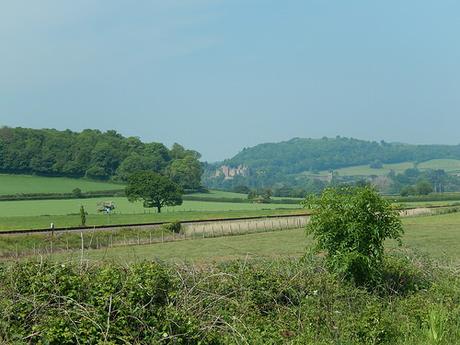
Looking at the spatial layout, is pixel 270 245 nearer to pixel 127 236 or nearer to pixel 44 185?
pixel 127 236

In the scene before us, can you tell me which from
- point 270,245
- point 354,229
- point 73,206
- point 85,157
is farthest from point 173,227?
point 85,157

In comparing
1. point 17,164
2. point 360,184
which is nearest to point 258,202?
point 17,164

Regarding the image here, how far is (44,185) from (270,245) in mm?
82048

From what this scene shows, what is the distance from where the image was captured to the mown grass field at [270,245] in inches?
1331

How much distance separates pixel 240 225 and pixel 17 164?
72208 mm

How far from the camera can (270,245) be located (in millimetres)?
44062

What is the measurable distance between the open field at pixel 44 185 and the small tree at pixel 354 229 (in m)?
97.8

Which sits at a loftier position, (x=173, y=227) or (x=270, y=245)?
(x=173, y=227)

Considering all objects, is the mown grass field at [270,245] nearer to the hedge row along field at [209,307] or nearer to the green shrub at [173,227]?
the green shrub at [173,227]

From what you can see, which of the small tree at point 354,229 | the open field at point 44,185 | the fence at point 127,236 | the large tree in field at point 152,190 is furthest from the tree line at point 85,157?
the small tree at point 354,229

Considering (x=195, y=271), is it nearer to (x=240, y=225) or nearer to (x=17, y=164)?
(x=240, y=225)

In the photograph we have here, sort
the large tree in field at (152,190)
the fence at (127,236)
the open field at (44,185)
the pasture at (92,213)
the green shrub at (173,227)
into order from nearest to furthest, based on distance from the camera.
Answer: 1. the fence at (127,236)
2. the green shrub at (173,227)
3. the pasture at (92,213)
4. the large tree in field at (152,190)
5. the open field at (44,185)

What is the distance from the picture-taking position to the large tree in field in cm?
10119

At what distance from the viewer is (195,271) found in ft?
46.1
